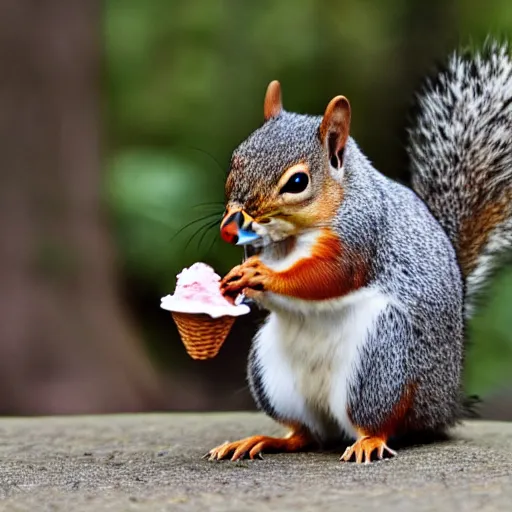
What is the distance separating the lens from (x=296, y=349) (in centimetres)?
280

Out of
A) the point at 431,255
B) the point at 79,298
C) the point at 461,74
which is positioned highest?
the point at 461,74

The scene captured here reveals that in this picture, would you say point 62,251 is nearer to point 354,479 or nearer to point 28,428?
point 28,428

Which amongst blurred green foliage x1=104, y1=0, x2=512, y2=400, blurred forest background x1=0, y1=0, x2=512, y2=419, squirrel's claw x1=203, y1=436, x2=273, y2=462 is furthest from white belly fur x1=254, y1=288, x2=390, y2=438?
blurred green foliage x1=104, y1=0, x2=512, y2=400

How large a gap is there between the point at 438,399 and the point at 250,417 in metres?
1.32

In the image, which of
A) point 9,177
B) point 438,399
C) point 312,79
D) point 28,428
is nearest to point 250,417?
point 28,428

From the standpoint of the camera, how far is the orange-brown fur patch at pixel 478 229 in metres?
3.21

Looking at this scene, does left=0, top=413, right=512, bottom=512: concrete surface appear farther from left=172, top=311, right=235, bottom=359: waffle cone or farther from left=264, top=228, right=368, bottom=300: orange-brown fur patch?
left=264, top=228, right=368, bottom=300: orange-brown fur patch

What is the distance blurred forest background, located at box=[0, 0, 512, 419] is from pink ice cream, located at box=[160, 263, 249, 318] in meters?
1.96

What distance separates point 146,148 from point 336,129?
15.3ft

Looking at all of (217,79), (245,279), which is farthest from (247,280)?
(217,79)

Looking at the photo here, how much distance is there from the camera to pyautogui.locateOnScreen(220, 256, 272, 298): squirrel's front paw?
2.61 m

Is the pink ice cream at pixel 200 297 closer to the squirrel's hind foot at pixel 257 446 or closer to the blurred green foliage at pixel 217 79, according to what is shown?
the squirrel's hind foot at pixel 257 446

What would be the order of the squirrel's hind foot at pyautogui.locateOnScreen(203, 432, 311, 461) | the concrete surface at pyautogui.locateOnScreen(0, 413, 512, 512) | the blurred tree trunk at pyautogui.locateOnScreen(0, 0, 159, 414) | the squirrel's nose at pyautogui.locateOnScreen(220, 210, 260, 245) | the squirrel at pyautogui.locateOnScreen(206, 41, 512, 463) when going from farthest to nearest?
1. the blurred tree trunk at pyautogui.locateOnScreen(0, 0, 159, 414)
2. the squirrel's hind foot at pyautogui.locateOnScreen(203, 432, 311, 461)
3. the squirrel at pyautogui.locateOnScreen(206, 41, 512, 463)
4. the squirrel's nose at pyautogui.locateOnScreen(220, 210, 260, 245)
5. the concrete surface at pyautogui.locateOnScreen(0, 413, 512, 512)

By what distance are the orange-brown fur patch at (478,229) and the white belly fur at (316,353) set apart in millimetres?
561
